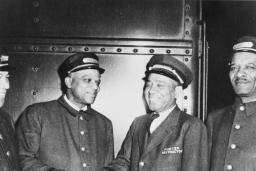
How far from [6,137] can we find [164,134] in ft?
3.49

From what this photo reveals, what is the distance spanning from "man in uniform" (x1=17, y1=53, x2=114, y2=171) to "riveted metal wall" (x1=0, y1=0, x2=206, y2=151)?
12 centimetres

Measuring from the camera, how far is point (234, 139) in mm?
2672

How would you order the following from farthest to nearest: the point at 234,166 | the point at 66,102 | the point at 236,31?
the point at 236,31 → the point at 66,102 → the point at 234,166

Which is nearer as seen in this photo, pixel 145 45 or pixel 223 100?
pixel 145 45

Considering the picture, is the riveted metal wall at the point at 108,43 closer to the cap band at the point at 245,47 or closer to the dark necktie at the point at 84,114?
the dark necktie at the point at 84,114

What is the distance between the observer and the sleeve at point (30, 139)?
2750 mm

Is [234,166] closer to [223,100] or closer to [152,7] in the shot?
[223,100]

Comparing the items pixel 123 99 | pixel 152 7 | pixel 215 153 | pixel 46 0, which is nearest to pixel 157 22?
pixel 152 7

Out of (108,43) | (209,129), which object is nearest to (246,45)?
(209,129)

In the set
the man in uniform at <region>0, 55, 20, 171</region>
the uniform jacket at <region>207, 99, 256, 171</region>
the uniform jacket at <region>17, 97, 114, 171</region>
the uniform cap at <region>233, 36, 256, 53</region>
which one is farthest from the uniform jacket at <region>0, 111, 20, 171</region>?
the uniform cap at <region>233, 36, 256, 53</region>

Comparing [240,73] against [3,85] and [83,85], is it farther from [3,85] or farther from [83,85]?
[3,85]

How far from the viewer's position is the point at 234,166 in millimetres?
2596

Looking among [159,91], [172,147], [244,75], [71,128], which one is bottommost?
[172,147]

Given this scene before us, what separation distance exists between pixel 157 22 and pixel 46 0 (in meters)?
0.89
